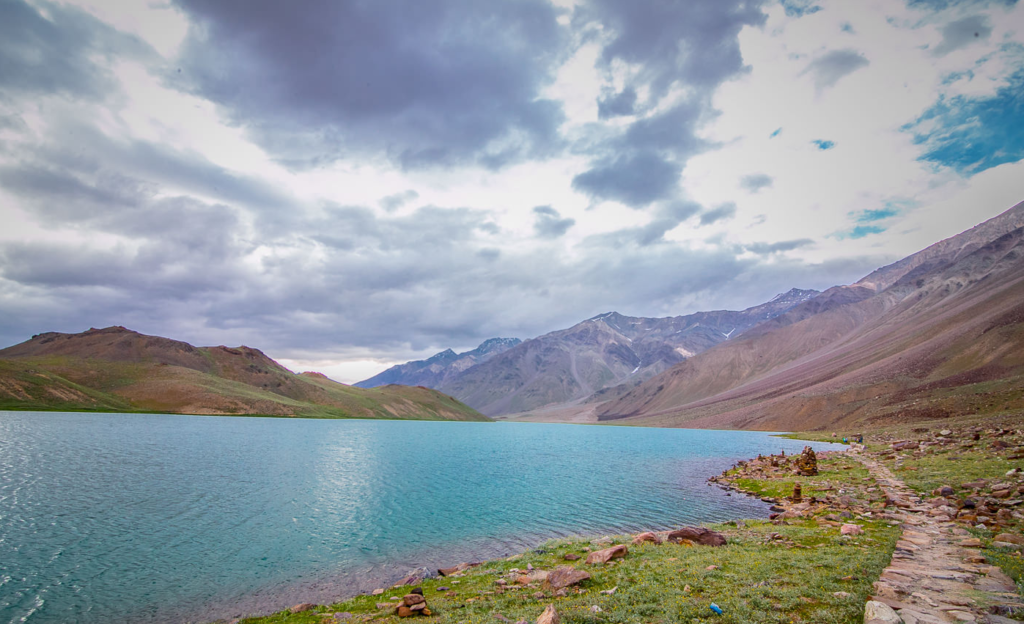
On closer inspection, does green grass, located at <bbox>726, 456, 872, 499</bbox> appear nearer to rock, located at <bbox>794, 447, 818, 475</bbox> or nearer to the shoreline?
rock, located at <bbox>794, 447, 818, 475</bbox>

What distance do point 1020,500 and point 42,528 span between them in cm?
6017

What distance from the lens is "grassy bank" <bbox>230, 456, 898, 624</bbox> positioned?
526 inches

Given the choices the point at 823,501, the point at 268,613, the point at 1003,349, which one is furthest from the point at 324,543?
the point at 1003,349

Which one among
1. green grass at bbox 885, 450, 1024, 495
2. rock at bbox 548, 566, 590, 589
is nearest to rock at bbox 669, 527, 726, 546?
rock at bbox 548, 566, 590, 589

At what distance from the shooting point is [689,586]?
53.1ft

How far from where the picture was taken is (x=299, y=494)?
44.3m

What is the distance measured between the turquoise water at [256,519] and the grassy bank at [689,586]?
229 inches

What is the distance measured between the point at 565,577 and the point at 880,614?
34.7 feet

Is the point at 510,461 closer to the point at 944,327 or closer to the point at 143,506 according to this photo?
the point at 143,506

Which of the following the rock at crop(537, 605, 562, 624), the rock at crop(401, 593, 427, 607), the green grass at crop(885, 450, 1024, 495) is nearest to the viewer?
the rock at crop(537, 605, 562, 624)

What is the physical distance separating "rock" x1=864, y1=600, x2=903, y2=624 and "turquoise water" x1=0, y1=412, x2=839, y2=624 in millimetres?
21074

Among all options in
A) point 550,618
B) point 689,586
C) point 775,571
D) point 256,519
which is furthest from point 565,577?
point 256,519

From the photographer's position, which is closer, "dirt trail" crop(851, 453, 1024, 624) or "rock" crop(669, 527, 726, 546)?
"dirt trail" crop(851, 453, 1024, 624)

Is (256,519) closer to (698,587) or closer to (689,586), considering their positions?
(689,586)
